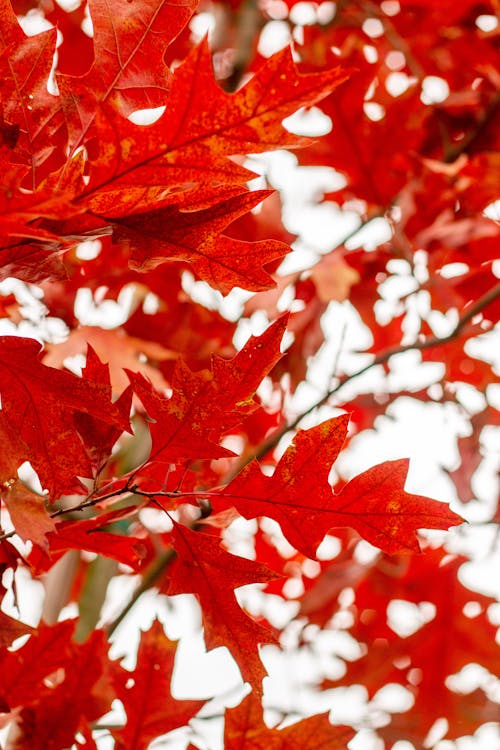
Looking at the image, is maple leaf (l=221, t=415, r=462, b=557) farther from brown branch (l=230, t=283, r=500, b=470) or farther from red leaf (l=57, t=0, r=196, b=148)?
brown branch (l=230, t=283, r=500, b=470)

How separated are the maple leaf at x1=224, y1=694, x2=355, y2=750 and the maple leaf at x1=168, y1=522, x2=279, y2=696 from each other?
11cm

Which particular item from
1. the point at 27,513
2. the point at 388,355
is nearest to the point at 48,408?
the point at 27,513

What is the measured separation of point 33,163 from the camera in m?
0.60

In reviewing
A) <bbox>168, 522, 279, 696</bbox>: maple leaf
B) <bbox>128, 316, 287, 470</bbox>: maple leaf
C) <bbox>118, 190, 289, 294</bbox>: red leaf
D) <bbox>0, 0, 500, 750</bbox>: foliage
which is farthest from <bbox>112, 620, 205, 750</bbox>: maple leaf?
<bbox>118, 190, 289, 294</bbox>: red leaf

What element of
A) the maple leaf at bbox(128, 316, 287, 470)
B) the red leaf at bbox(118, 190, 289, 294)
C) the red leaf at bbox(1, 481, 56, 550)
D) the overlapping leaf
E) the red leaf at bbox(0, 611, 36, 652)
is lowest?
the red leaf at bbox(0, 611, 36, 652)

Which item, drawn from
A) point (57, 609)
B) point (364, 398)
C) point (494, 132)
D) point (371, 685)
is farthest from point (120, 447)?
point (494, 132)

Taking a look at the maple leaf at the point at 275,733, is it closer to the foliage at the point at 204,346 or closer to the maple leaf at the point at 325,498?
the foliage at the point at 204,346

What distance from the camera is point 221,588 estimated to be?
66cm

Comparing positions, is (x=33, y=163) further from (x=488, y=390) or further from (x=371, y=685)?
(x=371, y=685)

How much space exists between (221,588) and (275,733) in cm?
20

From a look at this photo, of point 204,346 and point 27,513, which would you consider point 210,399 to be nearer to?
point 27,513

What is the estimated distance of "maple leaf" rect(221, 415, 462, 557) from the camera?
646 millimetres

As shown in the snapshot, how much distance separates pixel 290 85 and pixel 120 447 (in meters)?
1.15

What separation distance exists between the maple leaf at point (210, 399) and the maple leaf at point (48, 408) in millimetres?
40
